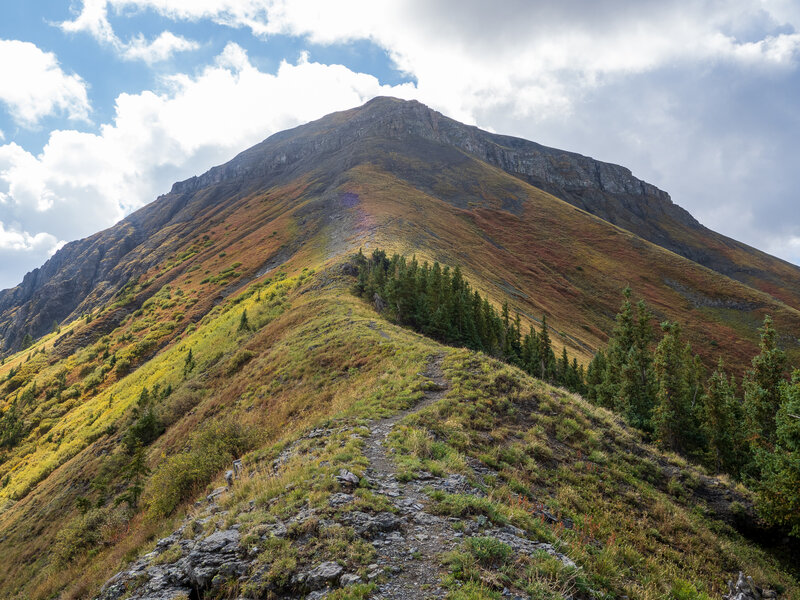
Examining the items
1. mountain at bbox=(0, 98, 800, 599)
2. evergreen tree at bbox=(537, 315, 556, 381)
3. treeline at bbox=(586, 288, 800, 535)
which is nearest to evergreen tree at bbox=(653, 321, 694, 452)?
treeline at bbox=(586, 288, 800, 535)

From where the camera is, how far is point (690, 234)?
158250mm

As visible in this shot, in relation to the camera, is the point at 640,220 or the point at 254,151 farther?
the point at 254,151

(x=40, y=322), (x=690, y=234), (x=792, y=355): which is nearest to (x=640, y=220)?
(x=690, y=234)

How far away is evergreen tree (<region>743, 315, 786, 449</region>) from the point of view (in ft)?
76.0

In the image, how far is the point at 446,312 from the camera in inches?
1405

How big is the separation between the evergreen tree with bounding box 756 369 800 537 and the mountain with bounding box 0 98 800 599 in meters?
0.66

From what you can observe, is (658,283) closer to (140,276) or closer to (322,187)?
(322,187)

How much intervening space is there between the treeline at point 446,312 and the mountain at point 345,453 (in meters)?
2.91

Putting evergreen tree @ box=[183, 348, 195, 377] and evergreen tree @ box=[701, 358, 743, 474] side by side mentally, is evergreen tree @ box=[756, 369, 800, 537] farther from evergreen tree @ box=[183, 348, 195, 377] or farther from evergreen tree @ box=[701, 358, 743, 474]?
evergreen tree @ box=[183, 348, 195, 377]

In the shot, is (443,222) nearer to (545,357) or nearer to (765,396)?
(545,357)

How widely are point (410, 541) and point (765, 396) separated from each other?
28.3m

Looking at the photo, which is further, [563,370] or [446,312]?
[563,370]

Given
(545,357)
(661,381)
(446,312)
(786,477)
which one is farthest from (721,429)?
(446,312)

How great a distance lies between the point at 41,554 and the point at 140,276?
375ft
